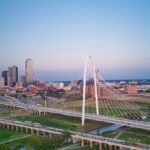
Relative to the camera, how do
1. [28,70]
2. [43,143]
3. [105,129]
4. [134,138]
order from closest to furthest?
[43,143] < [134,138] < [105,129] < [28,70]

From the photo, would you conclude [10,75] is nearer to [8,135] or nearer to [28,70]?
[28,70]

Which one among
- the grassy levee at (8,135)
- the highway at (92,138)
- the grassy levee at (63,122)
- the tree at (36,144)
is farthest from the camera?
the grassy levee at (63,122)

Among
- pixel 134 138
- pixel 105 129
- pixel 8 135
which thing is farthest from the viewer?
A: pixel 105 129

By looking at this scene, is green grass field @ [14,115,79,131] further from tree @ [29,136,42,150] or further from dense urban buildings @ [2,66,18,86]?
dense urban buildings @ [2,66,18,86]

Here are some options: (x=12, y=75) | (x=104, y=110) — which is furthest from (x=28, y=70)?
(x=104, y=110)

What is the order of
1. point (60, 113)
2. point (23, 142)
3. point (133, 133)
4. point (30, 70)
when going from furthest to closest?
point (30, 70) → point (60, 113) → point (133, 133) → point (23, 142)

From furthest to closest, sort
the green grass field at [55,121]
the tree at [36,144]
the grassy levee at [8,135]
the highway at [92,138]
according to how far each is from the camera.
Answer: the green grass field at [55,121] → the grassy levee at [8,135] → the highway at [92,138] → the tree at [36,144]

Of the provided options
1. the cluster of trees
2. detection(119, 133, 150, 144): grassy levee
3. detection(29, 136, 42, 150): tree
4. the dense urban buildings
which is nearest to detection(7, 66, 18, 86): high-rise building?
the dense urban buildings

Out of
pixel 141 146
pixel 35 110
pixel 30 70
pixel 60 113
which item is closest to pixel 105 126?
pixel 60 113

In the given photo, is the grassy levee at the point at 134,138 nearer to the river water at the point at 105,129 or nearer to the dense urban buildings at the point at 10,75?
the river water at the point at 105,129

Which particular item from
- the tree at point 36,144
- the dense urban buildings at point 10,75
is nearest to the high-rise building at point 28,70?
the dense urban buildings at point 10,75

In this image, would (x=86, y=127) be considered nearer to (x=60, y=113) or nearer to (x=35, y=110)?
(x=60, y=113)
